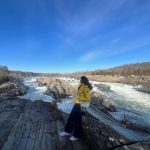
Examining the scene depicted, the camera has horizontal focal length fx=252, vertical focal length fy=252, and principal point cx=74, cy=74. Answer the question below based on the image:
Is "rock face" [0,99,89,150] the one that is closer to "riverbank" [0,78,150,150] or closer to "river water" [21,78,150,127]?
"riverbank" [0,78,150,150]

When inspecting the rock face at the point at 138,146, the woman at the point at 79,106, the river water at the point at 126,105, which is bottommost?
the river water at the point at 126,105

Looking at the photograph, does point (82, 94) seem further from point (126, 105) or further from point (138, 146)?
point (126, 105)

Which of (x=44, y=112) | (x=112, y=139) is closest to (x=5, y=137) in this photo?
(x=112, y=139)

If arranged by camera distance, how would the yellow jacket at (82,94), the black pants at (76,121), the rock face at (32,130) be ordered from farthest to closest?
the yellow jacket at (82,94) → the black pants at (76,121) → the rock face at (32,130)

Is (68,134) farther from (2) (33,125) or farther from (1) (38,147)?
(2) (33,125)

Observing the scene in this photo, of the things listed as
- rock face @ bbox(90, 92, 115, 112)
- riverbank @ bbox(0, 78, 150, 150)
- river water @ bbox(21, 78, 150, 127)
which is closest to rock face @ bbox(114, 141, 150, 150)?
riverbank @ bbox(0, 78, 150, 150)

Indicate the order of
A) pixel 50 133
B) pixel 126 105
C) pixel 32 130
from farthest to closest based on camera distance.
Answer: pixel 126 105
pixel 32 130
pixel 50 133

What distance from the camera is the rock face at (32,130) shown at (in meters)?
7.79

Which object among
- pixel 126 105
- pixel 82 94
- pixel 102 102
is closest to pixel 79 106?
pixel 82 94

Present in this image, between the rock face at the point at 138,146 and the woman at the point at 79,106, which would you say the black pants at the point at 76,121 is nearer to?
the woman at the point at 79,106

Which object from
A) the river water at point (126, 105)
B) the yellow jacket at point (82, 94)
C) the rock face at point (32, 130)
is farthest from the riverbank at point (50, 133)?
the river water at point (126, 105)

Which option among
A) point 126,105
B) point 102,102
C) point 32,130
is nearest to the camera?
point 32,130

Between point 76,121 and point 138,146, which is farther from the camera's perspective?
point 76,121

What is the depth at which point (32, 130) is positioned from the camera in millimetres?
9539
